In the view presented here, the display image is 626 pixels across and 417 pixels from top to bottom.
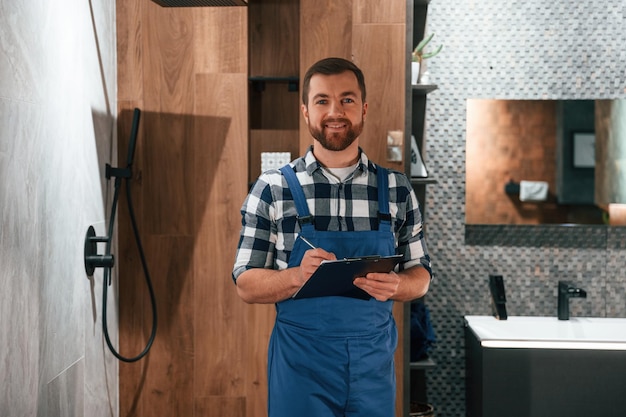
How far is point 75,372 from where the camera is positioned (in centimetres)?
Result: 280

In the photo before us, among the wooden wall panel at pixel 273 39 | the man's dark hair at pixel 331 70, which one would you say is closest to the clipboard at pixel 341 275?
the man's dark hair at pixel 331 70

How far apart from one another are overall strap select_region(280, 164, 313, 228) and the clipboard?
0.22 metres

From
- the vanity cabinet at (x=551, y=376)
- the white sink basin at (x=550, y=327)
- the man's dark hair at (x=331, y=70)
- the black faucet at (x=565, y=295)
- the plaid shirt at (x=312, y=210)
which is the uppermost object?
the man's dark hair at (x=331, y=70)

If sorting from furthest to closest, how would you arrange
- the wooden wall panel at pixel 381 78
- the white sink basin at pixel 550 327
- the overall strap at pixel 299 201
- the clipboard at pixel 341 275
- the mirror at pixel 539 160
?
the mirror at pixel 539 160 → the white sink basin at pixel 550 327 → the wooden wall panel at pixel 381 78 → the overall strap at pixel 299 201 → the clipboard at pixel 341 275

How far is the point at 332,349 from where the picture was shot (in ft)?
7.37

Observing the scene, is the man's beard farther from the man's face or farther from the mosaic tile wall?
the mosaic tile wall

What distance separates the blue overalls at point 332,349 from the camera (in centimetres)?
224

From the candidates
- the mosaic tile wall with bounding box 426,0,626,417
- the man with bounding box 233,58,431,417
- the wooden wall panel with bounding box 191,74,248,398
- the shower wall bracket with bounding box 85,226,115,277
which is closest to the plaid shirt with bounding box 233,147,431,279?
the man with bounding box 233,58,431,417

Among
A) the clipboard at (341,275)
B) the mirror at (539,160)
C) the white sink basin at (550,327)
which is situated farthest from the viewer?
the mirror at (539,160)

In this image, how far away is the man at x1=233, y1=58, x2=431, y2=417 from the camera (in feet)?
7.34

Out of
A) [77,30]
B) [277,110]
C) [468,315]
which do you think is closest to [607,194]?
[468,315]

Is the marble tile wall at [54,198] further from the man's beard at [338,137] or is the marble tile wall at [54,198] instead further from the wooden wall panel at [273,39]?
the man's beard at [338,137]

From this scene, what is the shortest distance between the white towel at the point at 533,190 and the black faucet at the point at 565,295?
0.46m

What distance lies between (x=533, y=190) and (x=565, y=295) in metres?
0.56
